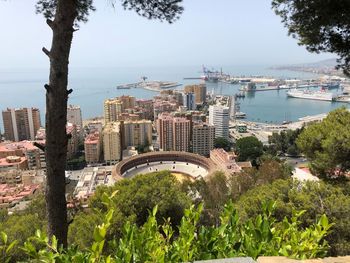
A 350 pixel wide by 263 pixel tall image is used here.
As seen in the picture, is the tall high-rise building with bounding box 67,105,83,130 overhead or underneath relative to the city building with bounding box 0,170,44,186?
overhead

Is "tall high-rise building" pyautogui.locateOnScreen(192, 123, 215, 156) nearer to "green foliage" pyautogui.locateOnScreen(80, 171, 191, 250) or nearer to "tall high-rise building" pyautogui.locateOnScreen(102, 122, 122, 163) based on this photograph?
"tall high-rise building" pyautogui.locateOnScreen(102, 122, 122, 163)

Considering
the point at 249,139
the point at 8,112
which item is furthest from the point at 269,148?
the point at 8,112

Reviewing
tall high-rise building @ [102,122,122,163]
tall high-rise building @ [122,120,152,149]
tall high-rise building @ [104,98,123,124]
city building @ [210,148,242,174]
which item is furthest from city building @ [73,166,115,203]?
tall high-rise building @ [104,98,123,124]

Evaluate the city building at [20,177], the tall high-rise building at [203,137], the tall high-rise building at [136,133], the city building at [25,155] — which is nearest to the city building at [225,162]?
the tall high-rise building at [203,137]

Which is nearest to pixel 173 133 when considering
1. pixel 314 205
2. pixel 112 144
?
pixel 112 144

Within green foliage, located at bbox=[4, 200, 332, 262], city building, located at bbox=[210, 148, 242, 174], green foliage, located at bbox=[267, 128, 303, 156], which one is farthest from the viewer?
green foliage, located at bbox=[267, 128, 303, 156]

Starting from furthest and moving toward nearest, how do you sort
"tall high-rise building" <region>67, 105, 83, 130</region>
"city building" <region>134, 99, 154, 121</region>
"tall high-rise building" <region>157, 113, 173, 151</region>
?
1. "city building" <region>134, 99, 154, 121</region>
2. "tall high-rise building" <region>67, 105, 83, 130</region>
3. "tall high-rise building" <region>157, 113, 173, 151</region>

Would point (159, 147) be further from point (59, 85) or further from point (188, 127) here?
point (59, 85)

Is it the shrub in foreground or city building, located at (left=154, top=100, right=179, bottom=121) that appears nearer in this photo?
the shrub in foreground
